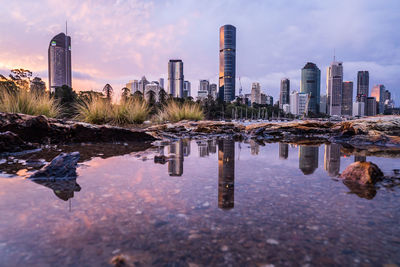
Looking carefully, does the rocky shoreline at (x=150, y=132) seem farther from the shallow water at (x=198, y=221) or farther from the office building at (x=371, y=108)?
the office building at (x=371, y=108)

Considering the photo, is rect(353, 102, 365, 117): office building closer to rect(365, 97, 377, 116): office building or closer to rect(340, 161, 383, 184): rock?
rect(365, 97, 377, 116): office building

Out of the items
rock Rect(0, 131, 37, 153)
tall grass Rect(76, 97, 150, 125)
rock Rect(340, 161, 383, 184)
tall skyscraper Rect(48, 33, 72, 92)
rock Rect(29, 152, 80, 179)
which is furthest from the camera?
tall skyscraper Rect(48, 33, 72, 92)

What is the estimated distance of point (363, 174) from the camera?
265cm

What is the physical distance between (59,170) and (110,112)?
347 inches

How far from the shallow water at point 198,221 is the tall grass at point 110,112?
8274mm

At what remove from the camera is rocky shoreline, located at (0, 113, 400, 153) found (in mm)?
5819

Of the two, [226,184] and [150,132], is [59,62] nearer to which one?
[150,132]

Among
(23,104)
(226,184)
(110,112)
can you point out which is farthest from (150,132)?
(226,184)

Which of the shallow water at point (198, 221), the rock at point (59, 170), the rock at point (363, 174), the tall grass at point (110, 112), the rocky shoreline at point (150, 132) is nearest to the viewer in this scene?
the shallow water at point (198, 221)

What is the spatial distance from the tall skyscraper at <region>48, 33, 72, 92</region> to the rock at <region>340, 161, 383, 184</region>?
198 meters

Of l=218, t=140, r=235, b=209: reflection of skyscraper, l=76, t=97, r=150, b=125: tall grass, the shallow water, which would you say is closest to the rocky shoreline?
l=76, t=97, r=150, b=125: tall grass

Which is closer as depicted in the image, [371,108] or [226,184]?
[226,184]

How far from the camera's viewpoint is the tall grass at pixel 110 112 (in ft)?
34.8

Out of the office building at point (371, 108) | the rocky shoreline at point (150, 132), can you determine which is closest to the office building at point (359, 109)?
the office building at point (371, 108)
